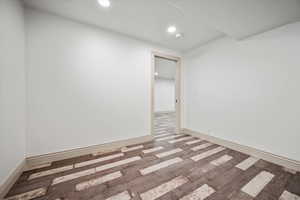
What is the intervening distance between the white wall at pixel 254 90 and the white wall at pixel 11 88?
3.52m

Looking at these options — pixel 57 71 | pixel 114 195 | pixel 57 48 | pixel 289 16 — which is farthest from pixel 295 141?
pixel 57 48

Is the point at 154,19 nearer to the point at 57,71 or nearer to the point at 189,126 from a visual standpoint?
the point at 57,71

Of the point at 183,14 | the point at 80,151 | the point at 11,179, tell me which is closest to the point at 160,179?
the point at 80,151

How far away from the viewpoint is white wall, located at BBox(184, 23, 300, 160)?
5.63ft

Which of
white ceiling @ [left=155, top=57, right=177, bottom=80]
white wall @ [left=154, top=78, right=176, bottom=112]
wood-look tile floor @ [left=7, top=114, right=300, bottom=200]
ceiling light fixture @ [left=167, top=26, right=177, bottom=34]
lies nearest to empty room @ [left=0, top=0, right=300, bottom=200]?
wood-look tile floor @ [left=7, top=114, right=300, bottom=200]

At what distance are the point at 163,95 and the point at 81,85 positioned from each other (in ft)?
21.9

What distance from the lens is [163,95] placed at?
27.3 feet

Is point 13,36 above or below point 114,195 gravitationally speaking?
above

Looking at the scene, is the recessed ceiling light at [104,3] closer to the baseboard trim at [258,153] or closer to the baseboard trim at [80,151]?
the baseboard trim at [80,151]

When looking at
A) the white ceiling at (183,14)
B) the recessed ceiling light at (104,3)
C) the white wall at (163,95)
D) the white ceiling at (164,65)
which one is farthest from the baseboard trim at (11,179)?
the white wall at (163,95)

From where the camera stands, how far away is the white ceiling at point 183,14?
1477 millimetres

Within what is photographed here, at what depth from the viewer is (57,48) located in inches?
72.9

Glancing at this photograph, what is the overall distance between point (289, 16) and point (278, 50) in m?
0.47

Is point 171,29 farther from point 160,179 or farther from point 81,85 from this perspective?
point 160,179
